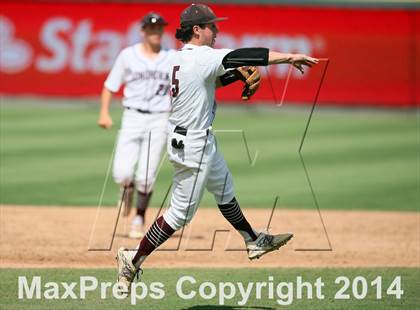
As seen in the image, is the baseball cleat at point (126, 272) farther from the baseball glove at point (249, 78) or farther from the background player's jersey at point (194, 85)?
the baseball glove at point (249, 78)

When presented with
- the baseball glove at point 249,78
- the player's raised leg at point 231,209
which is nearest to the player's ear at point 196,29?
the baseball glove at point 249,78

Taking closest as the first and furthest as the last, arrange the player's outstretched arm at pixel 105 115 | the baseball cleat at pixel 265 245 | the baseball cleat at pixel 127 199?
the baseball cleat at pixel 265 245, the player's outstretched arm at pixel 105 115, the baseball cleat at pixel 127 199

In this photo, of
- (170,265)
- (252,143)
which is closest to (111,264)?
(170,265)

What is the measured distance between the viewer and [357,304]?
26.1ft

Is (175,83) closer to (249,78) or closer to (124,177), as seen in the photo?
(249,78)

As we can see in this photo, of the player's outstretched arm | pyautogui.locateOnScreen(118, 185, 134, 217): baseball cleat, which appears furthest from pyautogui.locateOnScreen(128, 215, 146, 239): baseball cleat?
the player's outstretched arm

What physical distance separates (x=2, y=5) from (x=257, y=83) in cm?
1722

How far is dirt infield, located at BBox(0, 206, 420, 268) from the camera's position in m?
9.67

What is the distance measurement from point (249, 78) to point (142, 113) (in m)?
3.57

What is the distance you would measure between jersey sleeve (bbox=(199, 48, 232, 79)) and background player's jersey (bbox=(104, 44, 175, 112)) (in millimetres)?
3482

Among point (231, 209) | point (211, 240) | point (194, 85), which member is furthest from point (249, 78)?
point (211, 240)

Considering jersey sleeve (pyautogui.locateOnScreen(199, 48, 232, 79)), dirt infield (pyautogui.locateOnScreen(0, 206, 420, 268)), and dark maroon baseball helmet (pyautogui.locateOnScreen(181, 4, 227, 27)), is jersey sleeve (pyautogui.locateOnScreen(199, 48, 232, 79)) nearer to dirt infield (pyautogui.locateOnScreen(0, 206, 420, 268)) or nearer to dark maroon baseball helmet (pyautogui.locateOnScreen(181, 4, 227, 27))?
dark maroon baseball helmet (pyautogui.locateOnScreen(181, 4, 227, 27))

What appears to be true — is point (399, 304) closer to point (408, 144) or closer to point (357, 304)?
point (357, 304)

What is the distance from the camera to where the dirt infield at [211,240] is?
9672mm
